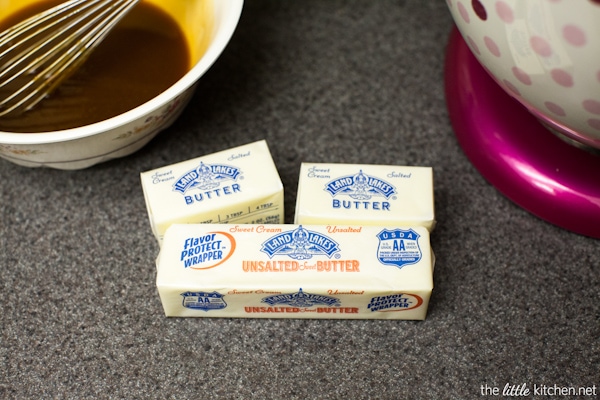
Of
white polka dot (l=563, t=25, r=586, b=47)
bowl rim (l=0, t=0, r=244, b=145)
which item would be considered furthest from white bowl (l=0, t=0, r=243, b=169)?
white polka dot (l=563, t=25, r=586, b=47)

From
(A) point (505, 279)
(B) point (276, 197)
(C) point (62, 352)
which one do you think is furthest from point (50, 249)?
(A) point (505, 279)

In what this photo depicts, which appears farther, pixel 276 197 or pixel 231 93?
pixel 231 93

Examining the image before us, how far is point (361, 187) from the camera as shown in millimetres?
622

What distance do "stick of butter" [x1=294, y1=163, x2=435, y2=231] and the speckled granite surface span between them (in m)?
0.06

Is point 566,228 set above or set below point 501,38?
below

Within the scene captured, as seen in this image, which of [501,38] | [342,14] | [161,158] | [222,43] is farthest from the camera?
[342,14]

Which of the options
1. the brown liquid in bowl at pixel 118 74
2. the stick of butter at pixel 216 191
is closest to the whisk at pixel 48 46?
the brown liquid in bowl at pixel 118 74

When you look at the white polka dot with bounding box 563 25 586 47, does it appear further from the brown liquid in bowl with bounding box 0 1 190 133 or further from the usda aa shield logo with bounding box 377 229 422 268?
the brown liquid in bowl with bounding box 0 1 190 133

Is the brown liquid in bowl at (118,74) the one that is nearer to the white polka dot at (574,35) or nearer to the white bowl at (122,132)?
the white bowl at (122,132)

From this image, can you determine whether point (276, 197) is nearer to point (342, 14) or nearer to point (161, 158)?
point (161, 158)

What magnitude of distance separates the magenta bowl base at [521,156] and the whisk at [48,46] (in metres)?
→ 0.30

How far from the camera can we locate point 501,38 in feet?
1.58

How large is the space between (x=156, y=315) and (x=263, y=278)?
0.11 m

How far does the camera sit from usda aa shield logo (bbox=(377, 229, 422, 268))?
0.58 m
